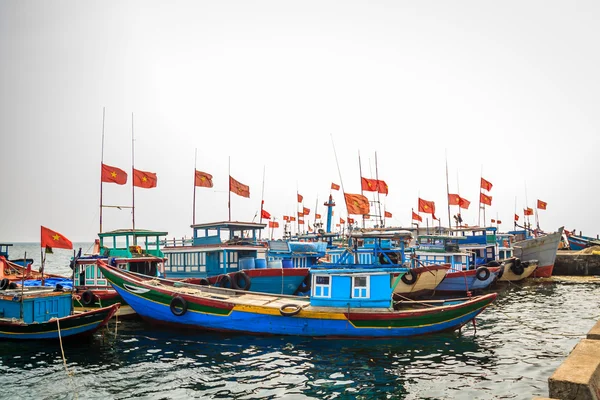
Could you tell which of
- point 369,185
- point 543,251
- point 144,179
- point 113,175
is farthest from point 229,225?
point 543,251

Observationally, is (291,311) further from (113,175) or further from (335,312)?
(113,175)

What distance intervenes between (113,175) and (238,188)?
8.17m

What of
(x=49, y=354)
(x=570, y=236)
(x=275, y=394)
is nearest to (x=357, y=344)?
(x=275, y=394)

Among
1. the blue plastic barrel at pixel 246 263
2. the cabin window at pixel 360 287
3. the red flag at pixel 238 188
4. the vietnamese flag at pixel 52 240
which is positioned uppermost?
the red flag at pixel 238 188

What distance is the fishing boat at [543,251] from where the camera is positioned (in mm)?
38594

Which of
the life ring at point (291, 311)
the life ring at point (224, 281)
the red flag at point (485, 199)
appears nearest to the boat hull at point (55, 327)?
the life ring at point (291, 311)

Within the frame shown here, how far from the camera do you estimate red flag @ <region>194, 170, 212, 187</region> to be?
2953 cm

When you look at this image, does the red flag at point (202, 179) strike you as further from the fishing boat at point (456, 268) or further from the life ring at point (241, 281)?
the fishing boat at point (456, 268)

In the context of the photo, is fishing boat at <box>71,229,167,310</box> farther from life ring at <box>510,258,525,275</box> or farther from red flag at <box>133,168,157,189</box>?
life ring at <box>510,258,525,275</box>

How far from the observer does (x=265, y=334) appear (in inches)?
709

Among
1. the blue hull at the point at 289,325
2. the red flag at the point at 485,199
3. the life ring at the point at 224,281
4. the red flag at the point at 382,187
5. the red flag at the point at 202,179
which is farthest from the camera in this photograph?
the red flag at the point at 485,199

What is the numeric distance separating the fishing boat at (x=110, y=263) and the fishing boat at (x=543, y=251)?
3366 cm

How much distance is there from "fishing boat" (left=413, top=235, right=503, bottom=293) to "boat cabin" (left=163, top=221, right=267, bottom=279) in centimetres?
1132

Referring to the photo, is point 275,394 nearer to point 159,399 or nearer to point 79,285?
point 159,399
